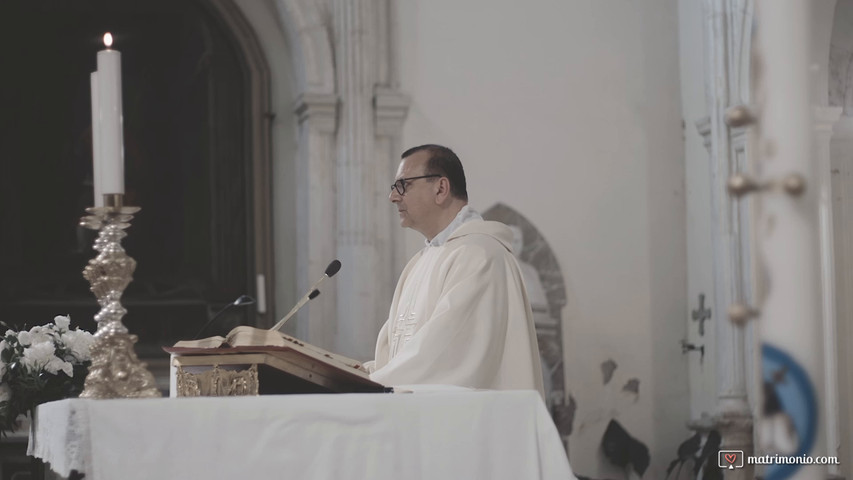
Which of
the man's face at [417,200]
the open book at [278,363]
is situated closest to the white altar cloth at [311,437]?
the open book at [278,363]

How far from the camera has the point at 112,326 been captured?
9.58 ft

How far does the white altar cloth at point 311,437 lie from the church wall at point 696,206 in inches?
187

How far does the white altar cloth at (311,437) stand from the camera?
8.85ft

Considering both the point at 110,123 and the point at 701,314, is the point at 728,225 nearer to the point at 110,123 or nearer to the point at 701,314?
the point at 701,314

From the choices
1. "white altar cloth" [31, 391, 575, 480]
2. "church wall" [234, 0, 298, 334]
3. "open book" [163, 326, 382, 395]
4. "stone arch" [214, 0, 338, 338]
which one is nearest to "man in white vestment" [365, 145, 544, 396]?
"open book" [163, 326, 382, 395]

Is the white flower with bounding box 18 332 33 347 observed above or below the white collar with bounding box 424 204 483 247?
below

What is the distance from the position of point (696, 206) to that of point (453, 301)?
442 cm

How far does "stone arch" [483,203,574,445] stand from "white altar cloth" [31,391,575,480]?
4.65 m

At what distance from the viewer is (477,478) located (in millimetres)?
2885

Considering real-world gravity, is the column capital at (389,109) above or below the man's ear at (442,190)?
above

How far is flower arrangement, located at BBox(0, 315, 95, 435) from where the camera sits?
4.20 m

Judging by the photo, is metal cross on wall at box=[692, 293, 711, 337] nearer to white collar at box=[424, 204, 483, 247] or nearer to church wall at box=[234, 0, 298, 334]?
church wall at box=[234, 0, 298, 334]

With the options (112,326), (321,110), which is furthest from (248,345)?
(321,110)

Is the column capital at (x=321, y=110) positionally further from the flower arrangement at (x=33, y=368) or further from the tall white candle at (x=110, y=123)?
the tall white candle at (x=110, y=123)
